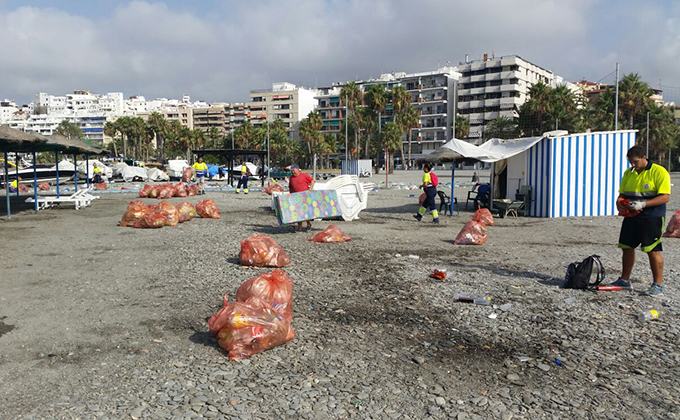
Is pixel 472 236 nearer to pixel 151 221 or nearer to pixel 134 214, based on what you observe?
pixel 151 221

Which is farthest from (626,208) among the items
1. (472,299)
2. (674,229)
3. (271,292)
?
(674,229)

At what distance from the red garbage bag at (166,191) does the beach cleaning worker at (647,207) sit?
2022cm

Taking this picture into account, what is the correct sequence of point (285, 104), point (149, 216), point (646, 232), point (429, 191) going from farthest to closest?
1. point (285, 104)
2. point (429, 191)
3. point (149, 216)
4. point (646, 232)

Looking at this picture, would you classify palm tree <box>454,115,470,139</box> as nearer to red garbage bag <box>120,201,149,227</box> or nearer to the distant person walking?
the distant person walking

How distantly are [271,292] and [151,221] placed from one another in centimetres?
814

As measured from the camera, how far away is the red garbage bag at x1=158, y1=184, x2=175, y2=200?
2264 centimetres

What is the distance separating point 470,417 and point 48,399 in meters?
2.78

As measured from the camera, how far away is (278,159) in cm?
8312

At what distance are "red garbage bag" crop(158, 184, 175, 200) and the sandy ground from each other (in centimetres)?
1433

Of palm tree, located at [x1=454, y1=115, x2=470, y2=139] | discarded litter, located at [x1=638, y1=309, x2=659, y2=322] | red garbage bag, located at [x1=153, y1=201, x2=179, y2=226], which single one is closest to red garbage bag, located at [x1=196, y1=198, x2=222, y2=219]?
red garbage bag, located at [x1=153, y1=201, x2=179, y2=226]

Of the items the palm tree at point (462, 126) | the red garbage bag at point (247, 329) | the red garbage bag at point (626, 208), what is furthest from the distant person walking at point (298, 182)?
the palm tree at point (462, 126)

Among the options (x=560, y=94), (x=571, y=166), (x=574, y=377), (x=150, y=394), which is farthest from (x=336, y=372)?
(x=560, y=94)

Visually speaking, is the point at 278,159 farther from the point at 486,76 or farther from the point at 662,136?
the point at 662,136

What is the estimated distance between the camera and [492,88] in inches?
3479
